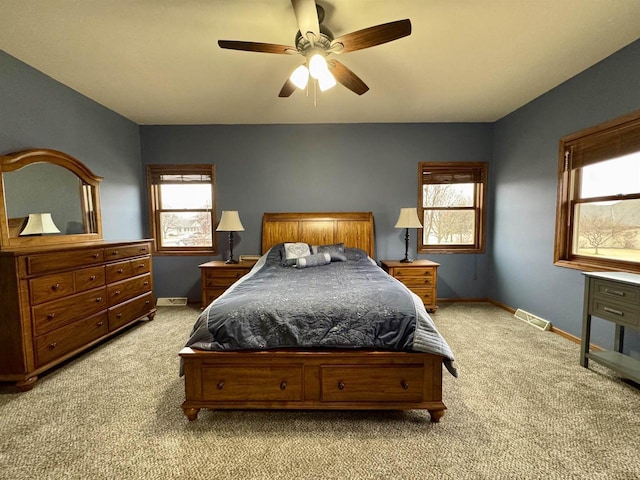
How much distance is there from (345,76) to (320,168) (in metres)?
1.90

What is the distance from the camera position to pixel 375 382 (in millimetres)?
1643

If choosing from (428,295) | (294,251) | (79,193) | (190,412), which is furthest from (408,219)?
(79,193)

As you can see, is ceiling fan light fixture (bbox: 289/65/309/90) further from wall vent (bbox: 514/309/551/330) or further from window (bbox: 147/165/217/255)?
wall vent (bbox: 514/309/551/330)

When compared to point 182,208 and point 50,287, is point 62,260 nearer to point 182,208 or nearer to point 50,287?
point 50,287

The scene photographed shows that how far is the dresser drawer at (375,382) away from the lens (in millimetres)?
1636

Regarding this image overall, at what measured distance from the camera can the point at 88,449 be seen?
1479mm

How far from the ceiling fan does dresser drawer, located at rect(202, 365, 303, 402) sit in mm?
1958

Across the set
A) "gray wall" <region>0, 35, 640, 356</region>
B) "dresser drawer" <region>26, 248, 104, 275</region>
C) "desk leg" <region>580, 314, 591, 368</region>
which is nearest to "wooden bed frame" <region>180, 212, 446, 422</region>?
"dresser drawer" <region>26, 248, 104, 275</region>

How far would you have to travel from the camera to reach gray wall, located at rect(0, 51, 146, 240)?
2354 millimetres

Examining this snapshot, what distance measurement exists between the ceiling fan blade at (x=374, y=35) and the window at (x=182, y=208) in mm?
2882

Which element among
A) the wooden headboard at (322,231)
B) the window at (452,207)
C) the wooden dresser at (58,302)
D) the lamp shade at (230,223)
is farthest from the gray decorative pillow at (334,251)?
the wooden dresser at (58,302)

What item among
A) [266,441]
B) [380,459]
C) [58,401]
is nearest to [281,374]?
[266,441]

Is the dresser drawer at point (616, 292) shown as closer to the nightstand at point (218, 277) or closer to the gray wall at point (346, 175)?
the gray wall at point (346, 175)

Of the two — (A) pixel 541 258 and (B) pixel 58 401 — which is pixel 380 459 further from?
(A) pixel 541 258
